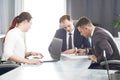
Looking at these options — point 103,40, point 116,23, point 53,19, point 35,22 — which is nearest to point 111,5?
point 116,23

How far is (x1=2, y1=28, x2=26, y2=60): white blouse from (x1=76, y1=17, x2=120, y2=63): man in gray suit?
0.84 m

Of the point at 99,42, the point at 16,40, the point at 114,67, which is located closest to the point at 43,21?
the point at 16,40

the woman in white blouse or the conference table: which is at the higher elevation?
the woman in white blouse

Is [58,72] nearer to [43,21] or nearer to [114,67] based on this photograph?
[114,67]

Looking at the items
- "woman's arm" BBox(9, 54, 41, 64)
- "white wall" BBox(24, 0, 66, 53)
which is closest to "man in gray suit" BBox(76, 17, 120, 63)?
"woman's arm" BBox(9, 54, 41, 64)

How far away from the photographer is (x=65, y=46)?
13.2 ft

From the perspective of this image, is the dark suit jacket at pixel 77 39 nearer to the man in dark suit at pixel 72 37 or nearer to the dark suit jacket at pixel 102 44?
the man in dark suit at pixel 72 37

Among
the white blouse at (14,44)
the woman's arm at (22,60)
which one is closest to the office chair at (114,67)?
the woman's arm at (22,60)

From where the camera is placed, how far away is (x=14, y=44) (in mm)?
3070

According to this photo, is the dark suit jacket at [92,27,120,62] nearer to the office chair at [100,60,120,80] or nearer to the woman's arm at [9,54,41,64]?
the office chair at [100,60,120,80]

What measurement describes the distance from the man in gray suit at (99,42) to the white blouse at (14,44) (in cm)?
84

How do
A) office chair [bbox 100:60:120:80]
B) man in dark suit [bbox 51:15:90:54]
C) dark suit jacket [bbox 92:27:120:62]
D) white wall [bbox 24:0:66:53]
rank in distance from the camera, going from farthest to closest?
1. white wall [bbox 24:0:66:53]
2. man in dark suit [bbox 51:15:90:54]
3. dark suit jacket [bbox 92:27:120:62]
4. office chair [bbox 100:60:120:80]

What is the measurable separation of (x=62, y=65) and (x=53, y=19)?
2890mm

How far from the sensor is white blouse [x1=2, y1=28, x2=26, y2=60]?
2.95m
